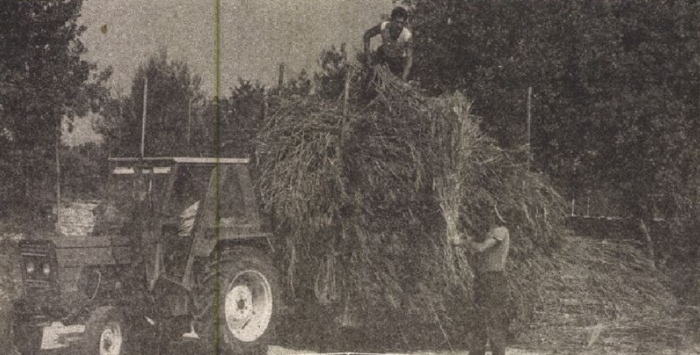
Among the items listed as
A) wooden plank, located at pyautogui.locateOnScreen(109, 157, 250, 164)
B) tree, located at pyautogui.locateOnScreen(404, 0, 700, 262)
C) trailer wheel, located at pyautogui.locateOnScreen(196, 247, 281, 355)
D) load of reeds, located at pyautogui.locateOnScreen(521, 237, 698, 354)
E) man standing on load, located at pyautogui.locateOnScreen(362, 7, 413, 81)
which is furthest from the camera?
tree, located at pyautogui.locateOnScreen(404, 0, 700, 262)

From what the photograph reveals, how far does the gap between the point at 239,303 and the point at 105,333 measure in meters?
1.51

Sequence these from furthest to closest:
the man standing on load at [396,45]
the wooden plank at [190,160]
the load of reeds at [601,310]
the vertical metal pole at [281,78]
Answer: the man standing on load at [396,45]
the vertical metal pole at [281,78]
the load of reeds at [601,310]
the wooden plank at [190,160]

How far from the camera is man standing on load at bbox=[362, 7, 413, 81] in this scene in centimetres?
1029

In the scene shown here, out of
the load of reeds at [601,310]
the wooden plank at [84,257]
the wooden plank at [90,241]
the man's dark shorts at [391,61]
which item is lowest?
the load of reeds at [601,310]

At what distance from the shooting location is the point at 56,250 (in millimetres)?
7812

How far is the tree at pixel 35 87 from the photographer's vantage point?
51.1 ft

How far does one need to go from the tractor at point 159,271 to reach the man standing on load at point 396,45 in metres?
2.62

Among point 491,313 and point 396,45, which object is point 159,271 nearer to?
point 491,313

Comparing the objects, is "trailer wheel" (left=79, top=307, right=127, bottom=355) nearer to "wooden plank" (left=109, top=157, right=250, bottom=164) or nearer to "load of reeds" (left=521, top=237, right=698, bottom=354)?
"wooden plank" (left=109, top=157, right=250, bottom=164)

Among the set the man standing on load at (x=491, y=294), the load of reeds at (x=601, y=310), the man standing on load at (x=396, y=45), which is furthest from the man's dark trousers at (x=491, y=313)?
the man standing on load at (x=396, y=45)

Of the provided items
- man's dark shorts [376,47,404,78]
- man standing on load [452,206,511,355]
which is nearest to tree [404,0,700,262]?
man's dark shorts [376,47,404,78]

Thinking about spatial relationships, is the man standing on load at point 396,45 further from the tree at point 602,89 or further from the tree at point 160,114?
the tree at point 160,114

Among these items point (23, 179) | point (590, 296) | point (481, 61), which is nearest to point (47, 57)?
point (23, 179)

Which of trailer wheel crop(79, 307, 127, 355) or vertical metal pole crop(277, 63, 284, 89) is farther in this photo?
vertical metal pole crop(277, 63, 284, 89)
